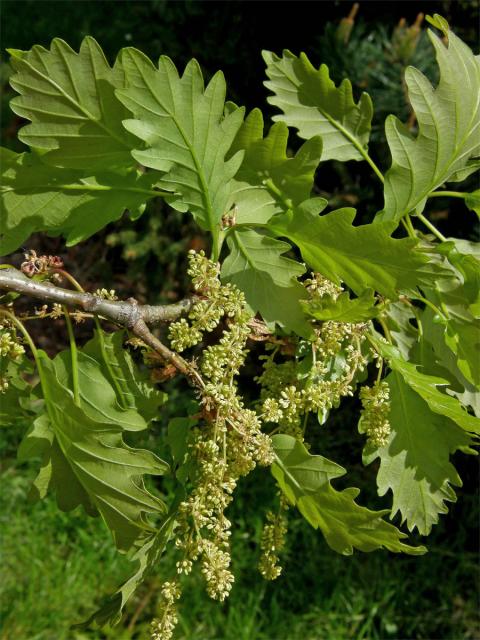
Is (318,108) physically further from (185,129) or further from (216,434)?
(216,434)

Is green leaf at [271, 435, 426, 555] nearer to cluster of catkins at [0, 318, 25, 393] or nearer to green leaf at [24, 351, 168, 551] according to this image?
green leaf at [24, 351, 168, 551]

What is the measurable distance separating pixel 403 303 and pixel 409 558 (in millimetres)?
2049

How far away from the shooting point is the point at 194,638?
97.2 inches

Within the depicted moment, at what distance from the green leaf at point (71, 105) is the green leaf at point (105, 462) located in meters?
0.25

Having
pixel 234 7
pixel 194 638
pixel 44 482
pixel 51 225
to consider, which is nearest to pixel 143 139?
pixel 51 225

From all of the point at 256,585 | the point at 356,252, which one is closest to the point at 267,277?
the point at 356,252

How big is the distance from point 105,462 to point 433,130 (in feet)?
1.86

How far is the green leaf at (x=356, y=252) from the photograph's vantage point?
0.86 meters

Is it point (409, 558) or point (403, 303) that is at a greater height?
point (403, 303)

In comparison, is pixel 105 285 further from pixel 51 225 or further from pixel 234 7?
pixel 51 225

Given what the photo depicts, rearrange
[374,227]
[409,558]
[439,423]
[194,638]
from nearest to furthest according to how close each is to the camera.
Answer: [374,227] → [439,423] → [194,638] → [409,558]

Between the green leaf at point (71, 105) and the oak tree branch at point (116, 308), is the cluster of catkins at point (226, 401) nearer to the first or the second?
the oak tree branch at point (116, 308)

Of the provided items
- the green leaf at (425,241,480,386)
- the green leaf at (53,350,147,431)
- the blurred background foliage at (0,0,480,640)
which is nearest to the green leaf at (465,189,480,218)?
the green leaf at (425,241,480,386)

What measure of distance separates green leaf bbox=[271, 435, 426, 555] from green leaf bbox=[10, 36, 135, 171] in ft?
1.38
